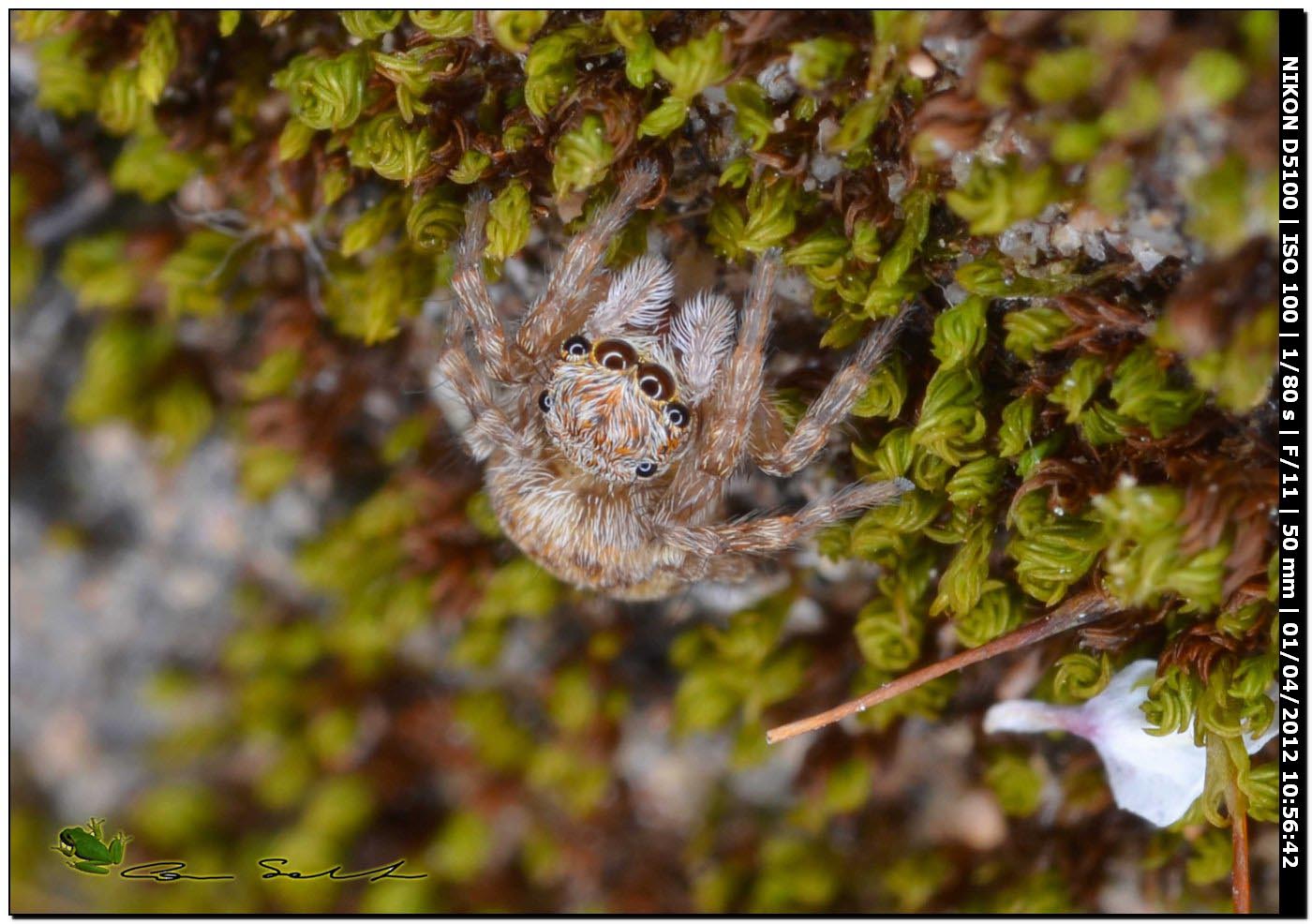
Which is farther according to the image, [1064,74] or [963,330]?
[963,330]

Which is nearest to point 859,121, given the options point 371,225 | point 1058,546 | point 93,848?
point 1058,546

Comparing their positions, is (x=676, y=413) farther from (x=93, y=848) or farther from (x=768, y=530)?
(x=93, y=848)

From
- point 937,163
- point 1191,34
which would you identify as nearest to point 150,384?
point 937,163

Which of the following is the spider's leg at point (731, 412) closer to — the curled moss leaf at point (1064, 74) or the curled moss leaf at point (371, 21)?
the curled moss leaf at point (1064, 74)

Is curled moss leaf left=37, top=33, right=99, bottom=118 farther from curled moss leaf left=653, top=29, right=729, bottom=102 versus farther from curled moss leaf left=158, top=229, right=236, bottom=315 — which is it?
curled moss leaf left=653, top=29, right=729, bottom=102

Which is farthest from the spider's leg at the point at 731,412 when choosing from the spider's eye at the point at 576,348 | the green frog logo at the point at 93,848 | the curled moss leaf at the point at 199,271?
the green frog logo at the point at 93,848
